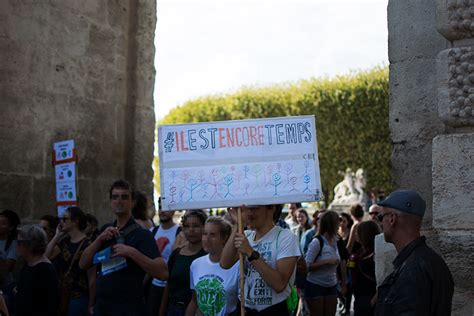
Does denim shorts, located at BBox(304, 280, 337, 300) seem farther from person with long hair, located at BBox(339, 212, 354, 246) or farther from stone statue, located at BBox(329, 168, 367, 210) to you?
stone statue, located at BBox(329, 168, 367, 210)

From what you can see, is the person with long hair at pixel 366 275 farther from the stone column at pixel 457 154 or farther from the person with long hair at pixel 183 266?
the stone column at pixel 457 154

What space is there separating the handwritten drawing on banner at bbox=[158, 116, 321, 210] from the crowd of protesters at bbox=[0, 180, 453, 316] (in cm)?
19

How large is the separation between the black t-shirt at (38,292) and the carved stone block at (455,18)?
335 cm

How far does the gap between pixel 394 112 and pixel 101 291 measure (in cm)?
235

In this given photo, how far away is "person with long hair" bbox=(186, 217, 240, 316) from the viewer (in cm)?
499

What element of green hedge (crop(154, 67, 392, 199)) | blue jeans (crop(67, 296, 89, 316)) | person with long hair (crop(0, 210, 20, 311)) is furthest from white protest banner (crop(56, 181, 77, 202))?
green hedge (crop(154, 67, 392, 199))

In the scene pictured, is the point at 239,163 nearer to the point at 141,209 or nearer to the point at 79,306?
the point at 79,306

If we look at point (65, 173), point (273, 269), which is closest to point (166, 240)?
point (65, 173)

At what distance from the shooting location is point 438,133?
15.5 feet

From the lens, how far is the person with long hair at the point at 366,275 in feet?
24.9

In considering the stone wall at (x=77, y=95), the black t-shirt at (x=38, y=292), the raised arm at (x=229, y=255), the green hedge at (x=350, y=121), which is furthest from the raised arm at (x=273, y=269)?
the green hedge at (x=350, y=121)

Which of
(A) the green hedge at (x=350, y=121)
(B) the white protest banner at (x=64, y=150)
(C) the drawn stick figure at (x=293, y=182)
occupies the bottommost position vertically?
(C) the drawn stick figure at (x=293, y=182)

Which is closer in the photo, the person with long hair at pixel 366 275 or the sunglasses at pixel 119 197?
the sunglasses at pixel 119 197

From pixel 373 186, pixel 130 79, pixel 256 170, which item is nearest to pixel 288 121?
pixel 256 170
